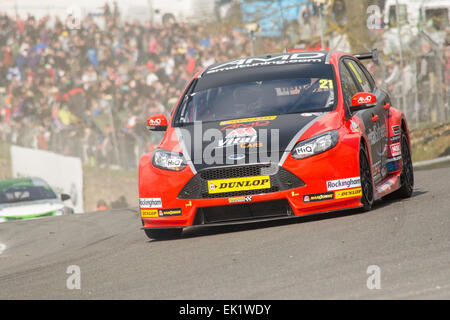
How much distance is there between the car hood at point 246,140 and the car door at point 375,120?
0.77 meters

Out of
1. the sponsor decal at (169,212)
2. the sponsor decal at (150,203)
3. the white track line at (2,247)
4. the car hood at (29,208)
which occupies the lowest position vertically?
the car hood at (29,208)

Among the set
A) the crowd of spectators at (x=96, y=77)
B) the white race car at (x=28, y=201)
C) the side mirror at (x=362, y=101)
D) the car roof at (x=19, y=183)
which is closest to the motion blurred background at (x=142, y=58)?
the crowd of spectators at (x=96, y=77)

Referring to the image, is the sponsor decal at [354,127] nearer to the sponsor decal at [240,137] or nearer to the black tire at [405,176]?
the sponsor decal at [240,137]

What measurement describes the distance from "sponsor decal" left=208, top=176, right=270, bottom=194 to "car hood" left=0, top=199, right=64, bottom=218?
933cm

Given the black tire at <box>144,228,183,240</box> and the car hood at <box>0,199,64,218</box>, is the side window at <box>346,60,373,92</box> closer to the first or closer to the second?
the black tire at <box>144,228,183,240</box>

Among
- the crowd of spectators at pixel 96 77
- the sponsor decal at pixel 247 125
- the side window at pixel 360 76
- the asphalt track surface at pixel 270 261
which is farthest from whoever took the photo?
the crowd of spectators at pixel 96 77

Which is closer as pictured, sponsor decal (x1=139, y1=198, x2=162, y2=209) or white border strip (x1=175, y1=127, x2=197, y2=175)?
white border strip (x1=175, y1=127, x2=197, y2=175)

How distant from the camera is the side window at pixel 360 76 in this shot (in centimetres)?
919

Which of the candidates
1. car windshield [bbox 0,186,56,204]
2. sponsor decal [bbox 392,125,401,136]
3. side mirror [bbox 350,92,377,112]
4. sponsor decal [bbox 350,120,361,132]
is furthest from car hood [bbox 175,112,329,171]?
car windshield [bbox 0,186,56,204]

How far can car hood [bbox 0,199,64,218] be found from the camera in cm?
1603

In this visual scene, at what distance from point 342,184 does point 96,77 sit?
17933 millimetres

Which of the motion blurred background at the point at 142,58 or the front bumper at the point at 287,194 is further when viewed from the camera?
the motion blurred background at the point at 142,58
